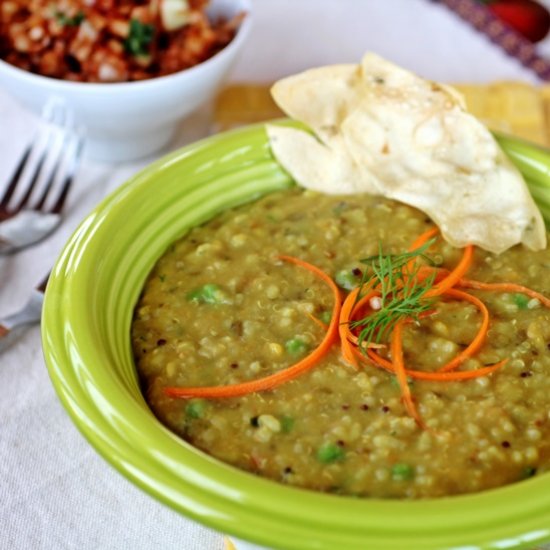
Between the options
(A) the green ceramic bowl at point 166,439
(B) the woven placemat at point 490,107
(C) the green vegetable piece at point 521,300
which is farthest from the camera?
(B) the woven placemat at point 490,107

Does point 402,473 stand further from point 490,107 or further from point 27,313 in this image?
point 490,107

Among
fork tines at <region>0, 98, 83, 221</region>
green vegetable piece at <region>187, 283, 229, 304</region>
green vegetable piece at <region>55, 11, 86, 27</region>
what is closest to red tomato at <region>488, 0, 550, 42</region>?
green vegetable piece at <region>55, 11, 86, 27</region>

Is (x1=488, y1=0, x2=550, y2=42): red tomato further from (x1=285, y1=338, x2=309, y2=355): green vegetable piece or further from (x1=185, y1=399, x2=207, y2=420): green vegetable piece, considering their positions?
(x1=185, y1=399, x2=207, y2=420): green vegetable piece

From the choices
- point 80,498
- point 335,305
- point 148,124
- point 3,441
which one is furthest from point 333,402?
point 148,124

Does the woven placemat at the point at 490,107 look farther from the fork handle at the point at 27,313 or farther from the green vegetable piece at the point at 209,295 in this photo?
the green vegetable piece at the point at 209,295

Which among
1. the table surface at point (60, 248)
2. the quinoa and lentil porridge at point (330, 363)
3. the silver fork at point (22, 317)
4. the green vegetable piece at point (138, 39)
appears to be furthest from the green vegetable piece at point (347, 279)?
the green vegetable piece at point (138, 39)

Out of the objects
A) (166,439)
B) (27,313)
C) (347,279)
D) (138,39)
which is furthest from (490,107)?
(166,439)
